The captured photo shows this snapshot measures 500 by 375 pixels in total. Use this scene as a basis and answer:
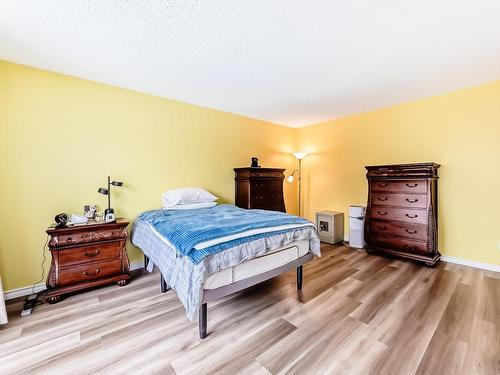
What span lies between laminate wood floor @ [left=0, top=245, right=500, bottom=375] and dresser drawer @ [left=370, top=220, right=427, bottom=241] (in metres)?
0.62

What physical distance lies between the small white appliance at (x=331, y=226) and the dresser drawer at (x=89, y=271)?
3.30 m

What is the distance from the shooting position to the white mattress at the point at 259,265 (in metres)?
1.66

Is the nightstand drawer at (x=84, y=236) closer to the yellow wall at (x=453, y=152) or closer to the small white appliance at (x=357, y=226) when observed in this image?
the small white appliance at (x=357, y=226)

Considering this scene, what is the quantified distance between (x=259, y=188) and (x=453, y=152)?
2825mm

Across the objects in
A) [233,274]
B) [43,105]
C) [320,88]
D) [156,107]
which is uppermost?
[320,88]

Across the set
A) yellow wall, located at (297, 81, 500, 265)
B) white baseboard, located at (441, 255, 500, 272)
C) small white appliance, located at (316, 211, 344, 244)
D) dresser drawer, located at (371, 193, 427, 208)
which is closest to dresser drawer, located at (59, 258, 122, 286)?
small white appliance, located at (316, 211, 344, 244)

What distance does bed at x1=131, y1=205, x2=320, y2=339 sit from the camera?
156 cm

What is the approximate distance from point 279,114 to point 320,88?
3.94ft

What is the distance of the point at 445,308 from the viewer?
2.00 m

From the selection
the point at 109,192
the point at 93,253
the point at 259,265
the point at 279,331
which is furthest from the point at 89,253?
the point at 279,331

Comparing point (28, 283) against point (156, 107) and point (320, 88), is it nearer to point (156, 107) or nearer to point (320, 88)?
point (156, 107)

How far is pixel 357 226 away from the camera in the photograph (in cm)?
376

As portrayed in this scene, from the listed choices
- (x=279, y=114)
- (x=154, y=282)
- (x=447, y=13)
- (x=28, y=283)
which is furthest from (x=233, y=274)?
(x=279, y=114)

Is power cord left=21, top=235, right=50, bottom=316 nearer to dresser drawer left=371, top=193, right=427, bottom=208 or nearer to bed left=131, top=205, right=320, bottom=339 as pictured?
bed left=131, top=205, right=320, bottom=339
